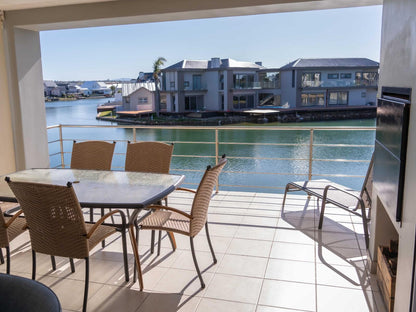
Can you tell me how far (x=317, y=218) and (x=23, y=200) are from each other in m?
2.66

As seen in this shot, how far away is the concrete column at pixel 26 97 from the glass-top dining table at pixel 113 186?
4.30 feet

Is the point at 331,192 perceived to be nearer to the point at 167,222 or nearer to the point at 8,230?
the point at 167,222

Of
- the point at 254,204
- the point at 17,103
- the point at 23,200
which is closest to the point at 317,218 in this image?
the point at 254,204

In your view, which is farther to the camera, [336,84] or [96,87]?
[96,87]

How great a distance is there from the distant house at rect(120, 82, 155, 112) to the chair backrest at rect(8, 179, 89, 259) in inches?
1116

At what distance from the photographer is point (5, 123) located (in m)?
4.30

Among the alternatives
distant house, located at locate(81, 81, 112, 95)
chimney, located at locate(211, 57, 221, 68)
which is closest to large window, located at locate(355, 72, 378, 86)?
chimney, located at locate(211, 57, 221, 68)

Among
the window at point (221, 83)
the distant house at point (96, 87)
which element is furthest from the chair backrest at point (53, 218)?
the distant house at point (96, 87)

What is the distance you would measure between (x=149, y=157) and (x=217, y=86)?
83.8 ft

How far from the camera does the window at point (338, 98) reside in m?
27.7

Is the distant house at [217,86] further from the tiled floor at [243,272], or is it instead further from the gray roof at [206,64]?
the tiled floor at [243,272]

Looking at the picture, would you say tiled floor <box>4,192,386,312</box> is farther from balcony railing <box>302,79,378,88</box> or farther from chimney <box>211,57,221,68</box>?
chimney <box>211,57,221,68</box>

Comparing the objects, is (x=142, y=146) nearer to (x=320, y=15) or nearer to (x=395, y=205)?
(x=395, y=205)

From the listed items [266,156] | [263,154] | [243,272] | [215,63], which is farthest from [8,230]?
[215,63]
